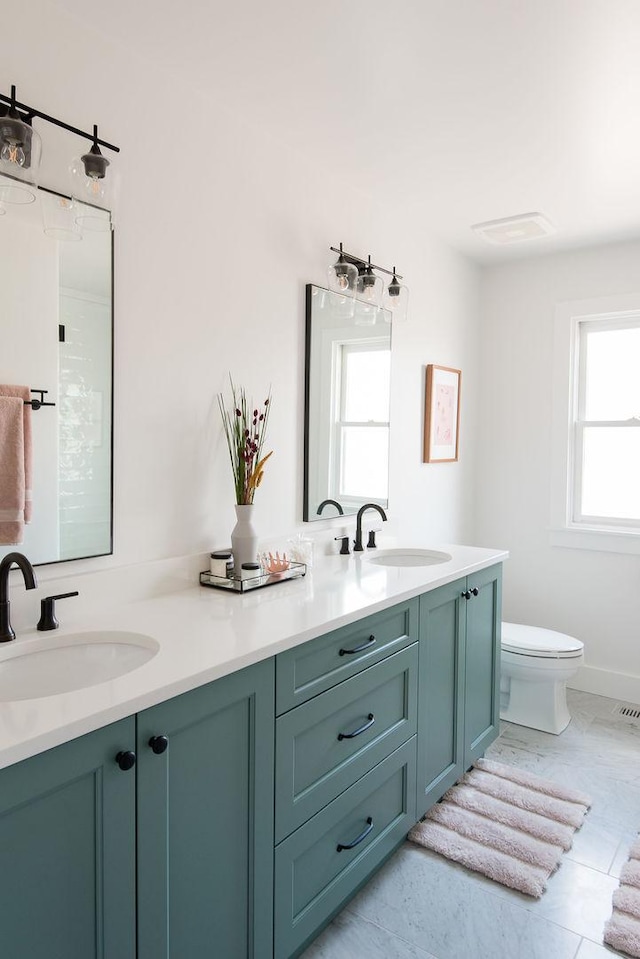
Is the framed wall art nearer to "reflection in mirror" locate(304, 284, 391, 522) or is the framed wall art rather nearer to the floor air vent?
"reflection in mirror" locate(304, 284, 391, 522)

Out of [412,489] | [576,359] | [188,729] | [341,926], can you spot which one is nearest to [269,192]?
[412,489]

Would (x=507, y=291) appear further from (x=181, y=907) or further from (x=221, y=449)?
(x=181, y=907)

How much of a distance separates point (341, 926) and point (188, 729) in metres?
0.99

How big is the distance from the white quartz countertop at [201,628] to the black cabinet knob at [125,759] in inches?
2.9

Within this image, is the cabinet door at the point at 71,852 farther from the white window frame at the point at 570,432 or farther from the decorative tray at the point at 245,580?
the white window frame at the point at 570,432

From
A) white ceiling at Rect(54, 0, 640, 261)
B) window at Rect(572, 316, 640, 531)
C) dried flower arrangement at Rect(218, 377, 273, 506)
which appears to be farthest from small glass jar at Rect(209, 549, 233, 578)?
window at Rect(572, 316, 640, 531)

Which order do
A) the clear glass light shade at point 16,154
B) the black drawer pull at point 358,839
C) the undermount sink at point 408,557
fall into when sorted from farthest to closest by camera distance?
the undermount sink at point 408,557 → the black drawer pull at point 358,839 → the clear glass light shade at point 16,154

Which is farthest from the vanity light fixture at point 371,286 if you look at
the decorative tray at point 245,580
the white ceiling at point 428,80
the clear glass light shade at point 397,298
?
the decorative tray at point 245,580

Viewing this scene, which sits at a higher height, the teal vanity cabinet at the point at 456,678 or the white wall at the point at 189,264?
the white wall at the point at 189,264

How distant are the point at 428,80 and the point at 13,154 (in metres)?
1.27

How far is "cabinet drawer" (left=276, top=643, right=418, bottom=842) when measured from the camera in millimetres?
1530

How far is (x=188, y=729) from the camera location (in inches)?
49.9

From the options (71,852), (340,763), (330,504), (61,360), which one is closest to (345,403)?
(330,504)

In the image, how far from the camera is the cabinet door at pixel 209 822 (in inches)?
46.6
